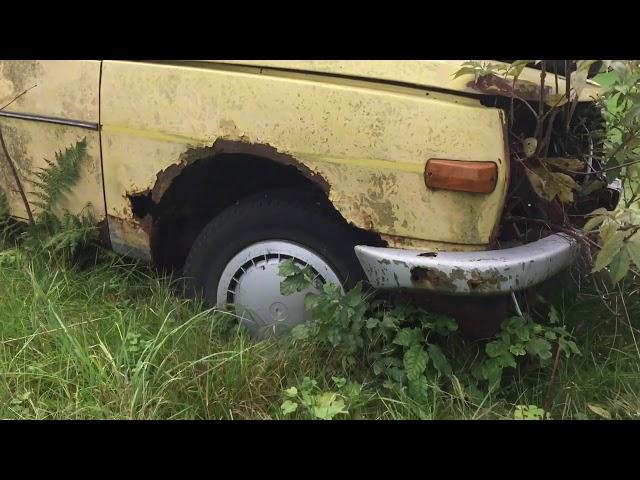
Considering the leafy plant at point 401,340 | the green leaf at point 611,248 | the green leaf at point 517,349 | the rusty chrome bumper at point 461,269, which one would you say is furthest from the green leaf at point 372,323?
the green leaf at point 611,248

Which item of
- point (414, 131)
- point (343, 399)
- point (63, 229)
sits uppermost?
point (414, 131)

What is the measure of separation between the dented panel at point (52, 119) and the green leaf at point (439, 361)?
160cm

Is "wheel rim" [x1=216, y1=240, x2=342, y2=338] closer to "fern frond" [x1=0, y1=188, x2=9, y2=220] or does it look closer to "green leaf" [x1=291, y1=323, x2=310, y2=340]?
"green leaf" [x1=291, y1=323, x2=310, y2=340]

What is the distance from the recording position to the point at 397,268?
235 centimetres

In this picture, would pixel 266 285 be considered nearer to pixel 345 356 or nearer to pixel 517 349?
pixel 345 356

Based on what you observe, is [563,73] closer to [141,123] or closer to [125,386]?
[141,123]

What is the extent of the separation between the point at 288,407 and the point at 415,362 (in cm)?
51

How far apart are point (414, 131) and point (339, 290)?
693 mm

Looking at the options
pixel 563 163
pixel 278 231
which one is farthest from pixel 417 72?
pixel 278 231

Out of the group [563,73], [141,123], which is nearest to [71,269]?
[141,123]

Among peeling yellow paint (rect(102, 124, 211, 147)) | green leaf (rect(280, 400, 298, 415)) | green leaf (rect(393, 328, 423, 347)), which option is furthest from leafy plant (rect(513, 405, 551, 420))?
peeling yellow paint (rect(102, 124, 211, 147))

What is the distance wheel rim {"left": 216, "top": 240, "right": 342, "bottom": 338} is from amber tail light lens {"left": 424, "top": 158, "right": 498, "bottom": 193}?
611mm

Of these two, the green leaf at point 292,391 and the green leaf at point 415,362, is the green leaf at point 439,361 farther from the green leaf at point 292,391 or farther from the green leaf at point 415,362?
the green leaf at point 292,391

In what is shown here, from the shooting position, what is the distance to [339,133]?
2.37 metres
